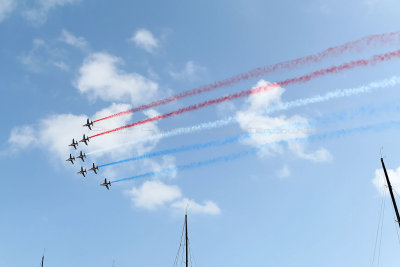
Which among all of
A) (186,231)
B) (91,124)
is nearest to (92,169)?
(91,124)

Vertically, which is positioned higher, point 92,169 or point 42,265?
point 92,169

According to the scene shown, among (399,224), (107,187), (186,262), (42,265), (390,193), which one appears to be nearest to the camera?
(399,224)

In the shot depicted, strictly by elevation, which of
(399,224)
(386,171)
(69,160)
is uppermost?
(69,160)

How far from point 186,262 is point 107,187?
137 ft

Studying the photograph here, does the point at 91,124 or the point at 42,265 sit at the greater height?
the point at 91,124

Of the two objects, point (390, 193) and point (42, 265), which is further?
point (42, 265)

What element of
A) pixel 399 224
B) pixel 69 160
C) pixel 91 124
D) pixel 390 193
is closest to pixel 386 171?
pixel 390 193

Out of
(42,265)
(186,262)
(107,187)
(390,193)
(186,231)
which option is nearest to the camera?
(390,193)

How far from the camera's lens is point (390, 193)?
4916cm

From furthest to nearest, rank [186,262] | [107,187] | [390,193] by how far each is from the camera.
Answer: [107,187], [186,262], [390,193]

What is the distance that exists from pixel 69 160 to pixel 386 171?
259 ft

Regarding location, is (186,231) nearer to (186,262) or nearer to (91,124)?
(186,262)

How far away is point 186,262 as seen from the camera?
2542 inches

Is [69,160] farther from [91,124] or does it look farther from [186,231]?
[186,231]
